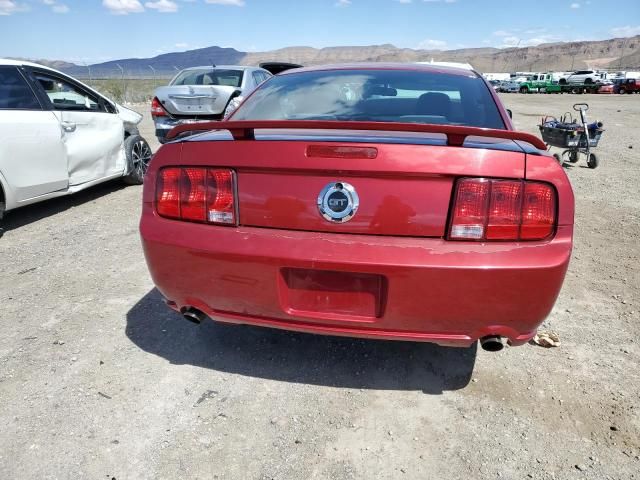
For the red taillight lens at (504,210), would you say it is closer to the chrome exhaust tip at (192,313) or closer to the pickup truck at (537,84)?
the chrome exhaust tip at (192,313)

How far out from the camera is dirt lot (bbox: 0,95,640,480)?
6.33ft

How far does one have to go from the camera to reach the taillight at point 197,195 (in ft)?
6.70

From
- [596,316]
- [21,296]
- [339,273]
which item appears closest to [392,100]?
[339,273]

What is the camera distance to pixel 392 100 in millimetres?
2852

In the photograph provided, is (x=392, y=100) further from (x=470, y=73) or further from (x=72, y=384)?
(x=72, y=384)

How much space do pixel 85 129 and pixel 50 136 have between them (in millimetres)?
628

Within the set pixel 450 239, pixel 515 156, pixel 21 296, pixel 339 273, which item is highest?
pixel 515 156

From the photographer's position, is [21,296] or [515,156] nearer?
[515,156]

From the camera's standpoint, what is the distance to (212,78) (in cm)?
965

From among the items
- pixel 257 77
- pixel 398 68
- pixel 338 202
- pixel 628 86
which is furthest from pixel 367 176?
pixel 628 86

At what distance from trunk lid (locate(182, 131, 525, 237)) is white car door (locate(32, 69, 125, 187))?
3899mm

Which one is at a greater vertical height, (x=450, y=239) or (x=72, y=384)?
(x=450, y=239)

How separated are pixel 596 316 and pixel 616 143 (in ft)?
34.2

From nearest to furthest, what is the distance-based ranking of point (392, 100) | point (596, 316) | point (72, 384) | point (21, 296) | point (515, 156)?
point (515, 156)
point (72, 384)
point (392, 100)
point (596, 316)
point (21, 296)
